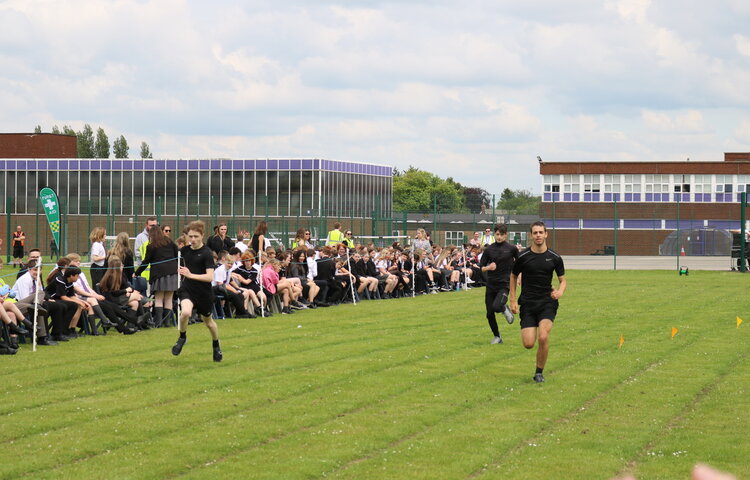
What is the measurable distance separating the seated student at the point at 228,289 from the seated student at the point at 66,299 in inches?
149

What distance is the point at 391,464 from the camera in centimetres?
816

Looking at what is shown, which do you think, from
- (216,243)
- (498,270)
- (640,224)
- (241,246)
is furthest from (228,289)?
(640,224)

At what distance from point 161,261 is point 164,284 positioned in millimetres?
403

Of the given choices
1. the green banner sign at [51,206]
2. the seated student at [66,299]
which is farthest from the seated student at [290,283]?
the green banner sign at [51,206]

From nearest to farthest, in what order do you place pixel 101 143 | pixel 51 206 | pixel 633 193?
pixel 51 206 < pixel 633 193 < pixel 101 143

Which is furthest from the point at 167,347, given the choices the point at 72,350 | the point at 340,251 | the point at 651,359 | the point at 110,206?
the point at 110,206

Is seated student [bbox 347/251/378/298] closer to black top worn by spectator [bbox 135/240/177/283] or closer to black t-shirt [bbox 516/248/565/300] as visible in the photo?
black top worn by spectator [bbox 135/240/177/283]

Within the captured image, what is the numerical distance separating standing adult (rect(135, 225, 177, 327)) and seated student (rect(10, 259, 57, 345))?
2506mm

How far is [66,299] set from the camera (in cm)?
1642

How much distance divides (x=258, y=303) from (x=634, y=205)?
6893 cm

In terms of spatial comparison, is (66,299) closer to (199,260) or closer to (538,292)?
(199,260)

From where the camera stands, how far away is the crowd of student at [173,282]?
1633cm

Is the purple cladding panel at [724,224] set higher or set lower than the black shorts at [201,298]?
higher

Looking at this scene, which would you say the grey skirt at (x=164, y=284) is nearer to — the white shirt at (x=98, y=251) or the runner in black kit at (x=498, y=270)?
the white shirt at (x=98, y=251)
